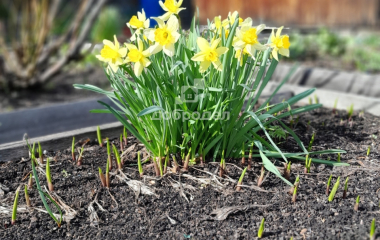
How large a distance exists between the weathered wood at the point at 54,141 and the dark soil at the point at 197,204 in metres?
0.06

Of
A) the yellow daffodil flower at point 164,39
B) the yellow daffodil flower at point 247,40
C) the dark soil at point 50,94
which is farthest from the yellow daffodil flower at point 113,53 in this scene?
the dark soil at point 50,94

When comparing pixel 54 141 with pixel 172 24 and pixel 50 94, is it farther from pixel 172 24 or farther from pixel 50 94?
pixel 50 94

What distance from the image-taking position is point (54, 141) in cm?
188

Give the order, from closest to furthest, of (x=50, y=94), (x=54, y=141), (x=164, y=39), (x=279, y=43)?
1. (x=164, y=39)
2. (x=279, y=43)
3. (x=54, y=141)
4. (x=50, y=94)

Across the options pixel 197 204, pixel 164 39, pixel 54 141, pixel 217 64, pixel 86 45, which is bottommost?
pixel 197 204

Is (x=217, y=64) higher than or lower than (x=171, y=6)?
lower

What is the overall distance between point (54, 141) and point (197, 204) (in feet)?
2.91

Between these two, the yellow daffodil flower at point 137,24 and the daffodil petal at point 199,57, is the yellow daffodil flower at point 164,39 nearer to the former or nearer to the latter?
the daffodil petal at point 199,57

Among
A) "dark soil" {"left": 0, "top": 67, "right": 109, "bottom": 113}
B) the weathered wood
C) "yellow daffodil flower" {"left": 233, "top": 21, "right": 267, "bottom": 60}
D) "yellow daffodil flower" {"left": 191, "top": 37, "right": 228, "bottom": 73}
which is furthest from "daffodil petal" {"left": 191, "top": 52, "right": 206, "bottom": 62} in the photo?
"dark soil" {"left": 0, "top": 67, "right": 109, "bottom": 113}

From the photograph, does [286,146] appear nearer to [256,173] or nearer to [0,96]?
[256,173]

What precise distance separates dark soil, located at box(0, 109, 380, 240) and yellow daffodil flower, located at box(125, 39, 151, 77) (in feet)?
1.50

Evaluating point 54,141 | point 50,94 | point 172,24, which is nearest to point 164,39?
point 172,24

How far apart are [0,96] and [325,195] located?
12.3 feet

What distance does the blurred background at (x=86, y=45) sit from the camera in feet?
13.6
